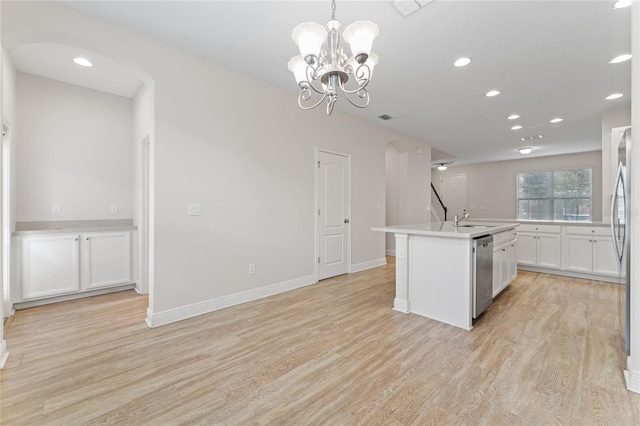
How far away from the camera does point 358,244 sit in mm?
4977

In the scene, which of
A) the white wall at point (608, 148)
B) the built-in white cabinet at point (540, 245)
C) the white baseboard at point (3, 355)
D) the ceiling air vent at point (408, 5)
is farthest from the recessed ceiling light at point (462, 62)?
the white baseboard at point (3, 355)

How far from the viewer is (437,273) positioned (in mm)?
2867

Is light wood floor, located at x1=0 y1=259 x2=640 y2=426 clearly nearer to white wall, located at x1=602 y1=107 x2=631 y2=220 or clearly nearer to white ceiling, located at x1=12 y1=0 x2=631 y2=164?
white wall, located at x1=602 y1=107 x2=631 y2=220

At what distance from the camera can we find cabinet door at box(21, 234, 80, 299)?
3096mm

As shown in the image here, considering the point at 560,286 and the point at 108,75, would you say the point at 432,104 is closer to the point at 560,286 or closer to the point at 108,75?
the point at 560,286

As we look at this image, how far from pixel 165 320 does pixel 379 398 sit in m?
2.19

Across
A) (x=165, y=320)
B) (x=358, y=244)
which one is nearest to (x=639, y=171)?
(x=358, y=244)

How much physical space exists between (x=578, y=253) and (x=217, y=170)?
228 inches

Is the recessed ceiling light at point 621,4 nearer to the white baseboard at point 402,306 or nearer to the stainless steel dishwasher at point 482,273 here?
the stainless steel dishwasher at point 482,273

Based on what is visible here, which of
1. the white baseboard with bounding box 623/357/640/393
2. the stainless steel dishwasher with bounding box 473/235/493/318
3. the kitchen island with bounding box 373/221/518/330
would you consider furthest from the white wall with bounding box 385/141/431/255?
Answer: the white baseboard with bounding box 623/357/640/393

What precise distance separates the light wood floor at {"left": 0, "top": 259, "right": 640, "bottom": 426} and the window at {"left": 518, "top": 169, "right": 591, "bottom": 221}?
628 cm

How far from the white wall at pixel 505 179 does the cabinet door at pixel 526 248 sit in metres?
4.56

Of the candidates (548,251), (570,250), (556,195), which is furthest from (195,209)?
(556,195)

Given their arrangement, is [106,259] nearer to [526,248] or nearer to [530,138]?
[526,248]
